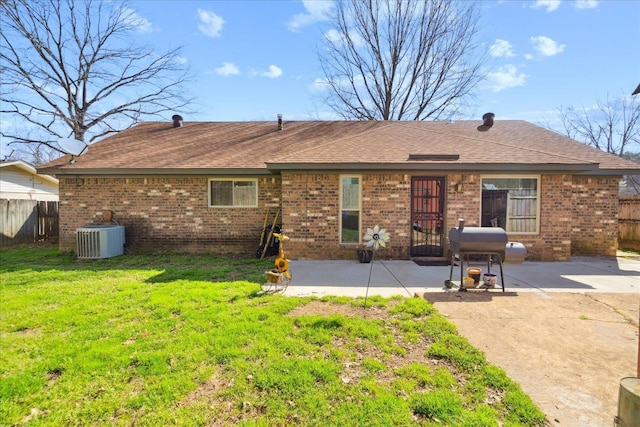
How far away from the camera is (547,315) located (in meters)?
4.24

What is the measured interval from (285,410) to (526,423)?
180 centimetres

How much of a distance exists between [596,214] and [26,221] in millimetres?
18936

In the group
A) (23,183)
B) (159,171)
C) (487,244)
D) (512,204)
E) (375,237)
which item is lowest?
(375,237)

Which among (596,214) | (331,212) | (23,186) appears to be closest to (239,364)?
(331,212)

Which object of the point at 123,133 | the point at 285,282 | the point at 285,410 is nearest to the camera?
the point at 285,410

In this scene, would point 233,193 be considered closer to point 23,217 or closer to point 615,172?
point 23,217

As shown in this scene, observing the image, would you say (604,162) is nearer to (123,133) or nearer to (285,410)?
(285,410)

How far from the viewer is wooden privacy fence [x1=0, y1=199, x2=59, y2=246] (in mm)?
10398

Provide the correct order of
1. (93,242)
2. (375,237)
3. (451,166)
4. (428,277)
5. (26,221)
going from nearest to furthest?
Result: (428,277)
(451,166)
(375,237)
(93,242)
(26,221)

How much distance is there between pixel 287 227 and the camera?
26.2 ft

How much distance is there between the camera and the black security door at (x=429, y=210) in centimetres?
811

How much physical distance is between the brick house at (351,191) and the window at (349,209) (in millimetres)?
27

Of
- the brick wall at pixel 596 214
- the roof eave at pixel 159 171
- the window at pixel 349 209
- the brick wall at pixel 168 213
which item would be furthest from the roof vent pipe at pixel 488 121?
the roof eave at pixel 159 171

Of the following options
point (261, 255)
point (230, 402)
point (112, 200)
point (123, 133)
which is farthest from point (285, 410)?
point (123, 133)
